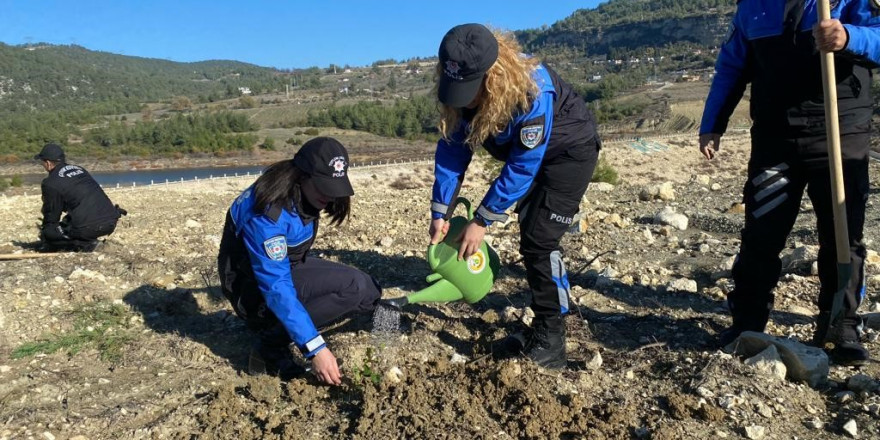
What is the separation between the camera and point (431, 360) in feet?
9.98

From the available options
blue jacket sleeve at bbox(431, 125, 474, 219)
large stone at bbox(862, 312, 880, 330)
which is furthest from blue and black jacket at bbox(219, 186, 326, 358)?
large stone at bbox(862, 312, 880, 330)

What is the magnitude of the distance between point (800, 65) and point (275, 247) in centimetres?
230

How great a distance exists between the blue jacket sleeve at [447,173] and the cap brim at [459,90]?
0.46 metres

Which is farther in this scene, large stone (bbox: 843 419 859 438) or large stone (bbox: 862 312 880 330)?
large stone (bbox: 862 312 880 330)

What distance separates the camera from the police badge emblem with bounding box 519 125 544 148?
2.52 metres

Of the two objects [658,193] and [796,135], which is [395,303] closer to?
[796,135]

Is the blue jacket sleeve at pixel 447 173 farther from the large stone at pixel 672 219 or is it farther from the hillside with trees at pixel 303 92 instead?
the hillside with trees at pixel 303 92

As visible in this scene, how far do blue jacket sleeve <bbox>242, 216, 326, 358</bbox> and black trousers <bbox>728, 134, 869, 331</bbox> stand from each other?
1.96 metres

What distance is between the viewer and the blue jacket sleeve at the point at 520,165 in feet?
8.29

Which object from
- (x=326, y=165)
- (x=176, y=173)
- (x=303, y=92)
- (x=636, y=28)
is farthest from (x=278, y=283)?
(x=636, y=28)

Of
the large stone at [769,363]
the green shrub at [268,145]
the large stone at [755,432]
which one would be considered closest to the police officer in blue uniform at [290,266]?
the large stone at [755,432]

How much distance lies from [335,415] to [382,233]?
3388 mm

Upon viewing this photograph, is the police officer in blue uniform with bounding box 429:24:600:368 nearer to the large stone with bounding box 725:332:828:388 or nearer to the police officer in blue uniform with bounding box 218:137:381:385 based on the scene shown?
the police officer in blue uniform with bounding box 218:137:381:385

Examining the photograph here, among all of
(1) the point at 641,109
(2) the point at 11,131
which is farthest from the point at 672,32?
(2) the point at 11,131
